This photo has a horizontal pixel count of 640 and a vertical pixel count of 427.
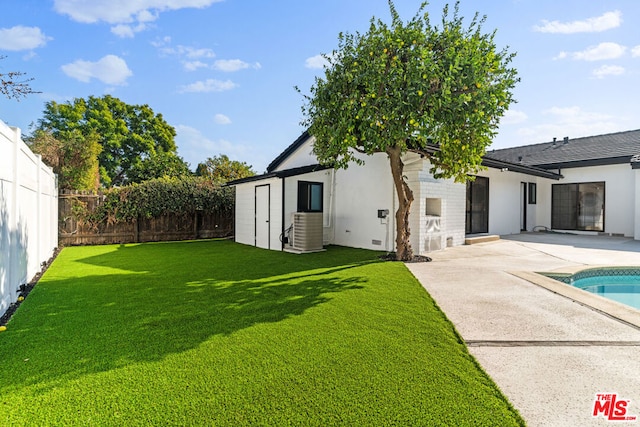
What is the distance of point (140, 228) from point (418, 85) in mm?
11406

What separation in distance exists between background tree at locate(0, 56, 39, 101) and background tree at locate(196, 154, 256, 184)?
15.6 metres

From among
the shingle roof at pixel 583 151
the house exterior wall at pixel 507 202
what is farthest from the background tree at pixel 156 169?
the shingle roof at pixel 583 151

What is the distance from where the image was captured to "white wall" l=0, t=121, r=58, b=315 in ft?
13.6

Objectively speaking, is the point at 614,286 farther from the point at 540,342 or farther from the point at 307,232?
the point at 307,232

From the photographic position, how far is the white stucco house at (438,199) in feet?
32.2

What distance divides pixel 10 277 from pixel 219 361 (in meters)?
3.75

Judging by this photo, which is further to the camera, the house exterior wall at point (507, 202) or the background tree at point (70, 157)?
the background tree at point (70, 157)

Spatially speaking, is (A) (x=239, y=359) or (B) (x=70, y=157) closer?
(A) (x=239, y=359)

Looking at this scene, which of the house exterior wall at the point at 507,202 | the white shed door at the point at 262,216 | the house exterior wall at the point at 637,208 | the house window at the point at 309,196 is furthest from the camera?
the house exterior wall at the point at 507,202

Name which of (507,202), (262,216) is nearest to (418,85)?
(262,216)

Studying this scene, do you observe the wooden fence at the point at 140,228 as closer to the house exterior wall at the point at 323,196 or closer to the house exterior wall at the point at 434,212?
the house exterior wall at the point at 323,196

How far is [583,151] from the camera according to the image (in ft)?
50.1

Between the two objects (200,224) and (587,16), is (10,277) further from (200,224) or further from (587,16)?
(587,16)
